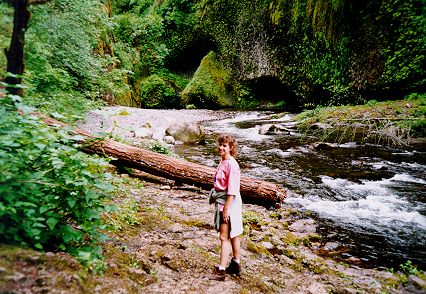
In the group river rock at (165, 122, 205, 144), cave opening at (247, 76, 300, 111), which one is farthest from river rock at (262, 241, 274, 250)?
cave opening at (247, 76, 300, 111)

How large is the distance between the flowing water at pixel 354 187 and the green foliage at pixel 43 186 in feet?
12.0

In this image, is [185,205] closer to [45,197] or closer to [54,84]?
[45,197]

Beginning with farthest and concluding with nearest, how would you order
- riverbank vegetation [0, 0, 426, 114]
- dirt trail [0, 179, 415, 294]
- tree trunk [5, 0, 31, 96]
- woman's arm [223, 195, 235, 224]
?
riverbank vegetation [0, 0, 426, 114] < tree trunk [5, 0, 31, 96] < woman's arm [223, 195, 235, 224] < dirt trail [0, 179, 415, 294]

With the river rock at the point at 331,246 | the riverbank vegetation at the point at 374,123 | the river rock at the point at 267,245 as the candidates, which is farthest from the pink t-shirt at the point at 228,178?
the riverbank vegetation at the point at 374,123

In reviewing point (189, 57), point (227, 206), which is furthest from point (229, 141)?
point (189, 57)

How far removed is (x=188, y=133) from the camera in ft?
39.9

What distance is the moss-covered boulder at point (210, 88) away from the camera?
84.7 ft

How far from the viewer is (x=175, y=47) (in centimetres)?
2992

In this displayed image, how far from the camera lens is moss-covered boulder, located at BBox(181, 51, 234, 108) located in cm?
2581

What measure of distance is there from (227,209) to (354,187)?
4911mm

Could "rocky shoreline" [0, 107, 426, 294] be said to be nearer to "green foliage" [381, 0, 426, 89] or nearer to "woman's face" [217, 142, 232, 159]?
"woman's face" [217, 142, 232, 159]

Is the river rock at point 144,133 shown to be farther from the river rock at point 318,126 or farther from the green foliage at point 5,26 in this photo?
the river rock at point 318,126

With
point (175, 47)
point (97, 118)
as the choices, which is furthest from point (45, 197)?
point (175, 47)

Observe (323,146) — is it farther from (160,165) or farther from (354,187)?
(160,165)
